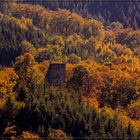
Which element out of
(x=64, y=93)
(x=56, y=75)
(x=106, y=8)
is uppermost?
(x=106, y=8)

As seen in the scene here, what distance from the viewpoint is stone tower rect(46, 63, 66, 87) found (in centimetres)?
8788

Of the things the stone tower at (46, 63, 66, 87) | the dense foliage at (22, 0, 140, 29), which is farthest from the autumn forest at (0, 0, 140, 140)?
the dense foliage at (22, 0, 140, 29)

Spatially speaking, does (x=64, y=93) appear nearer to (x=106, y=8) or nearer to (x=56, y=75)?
(x=56, y=75)

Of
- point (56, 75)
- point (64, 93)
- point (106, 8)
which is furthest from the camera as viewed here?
point (106, 8)

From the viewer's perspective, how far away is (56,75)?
8938cm

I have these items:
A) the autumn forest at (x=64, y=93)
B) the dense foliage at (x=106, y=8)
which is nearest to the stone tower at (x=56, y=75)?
the autumn forest at (x=64, y=93)

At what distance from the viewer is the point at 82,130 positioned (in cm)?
7225

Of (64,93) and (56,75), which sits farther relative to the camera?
(56,75)

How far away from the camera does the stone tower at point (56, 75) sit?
87.9 metres

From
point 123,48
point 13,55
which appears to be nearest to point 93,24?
point 123,48

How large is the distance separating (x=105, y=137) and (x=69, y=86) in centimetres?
1735

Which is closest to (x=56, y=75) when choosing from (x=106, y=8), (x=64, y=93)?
(x=64, y=93)

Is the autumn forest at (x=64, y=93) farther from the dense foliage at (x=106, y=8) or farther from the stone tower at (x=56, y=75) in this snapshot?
the dense foliage at (x=106, y=8)

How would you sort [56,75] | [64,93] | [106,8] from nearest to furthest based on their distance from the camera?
[64,93] < [56,75] < [106,8]
